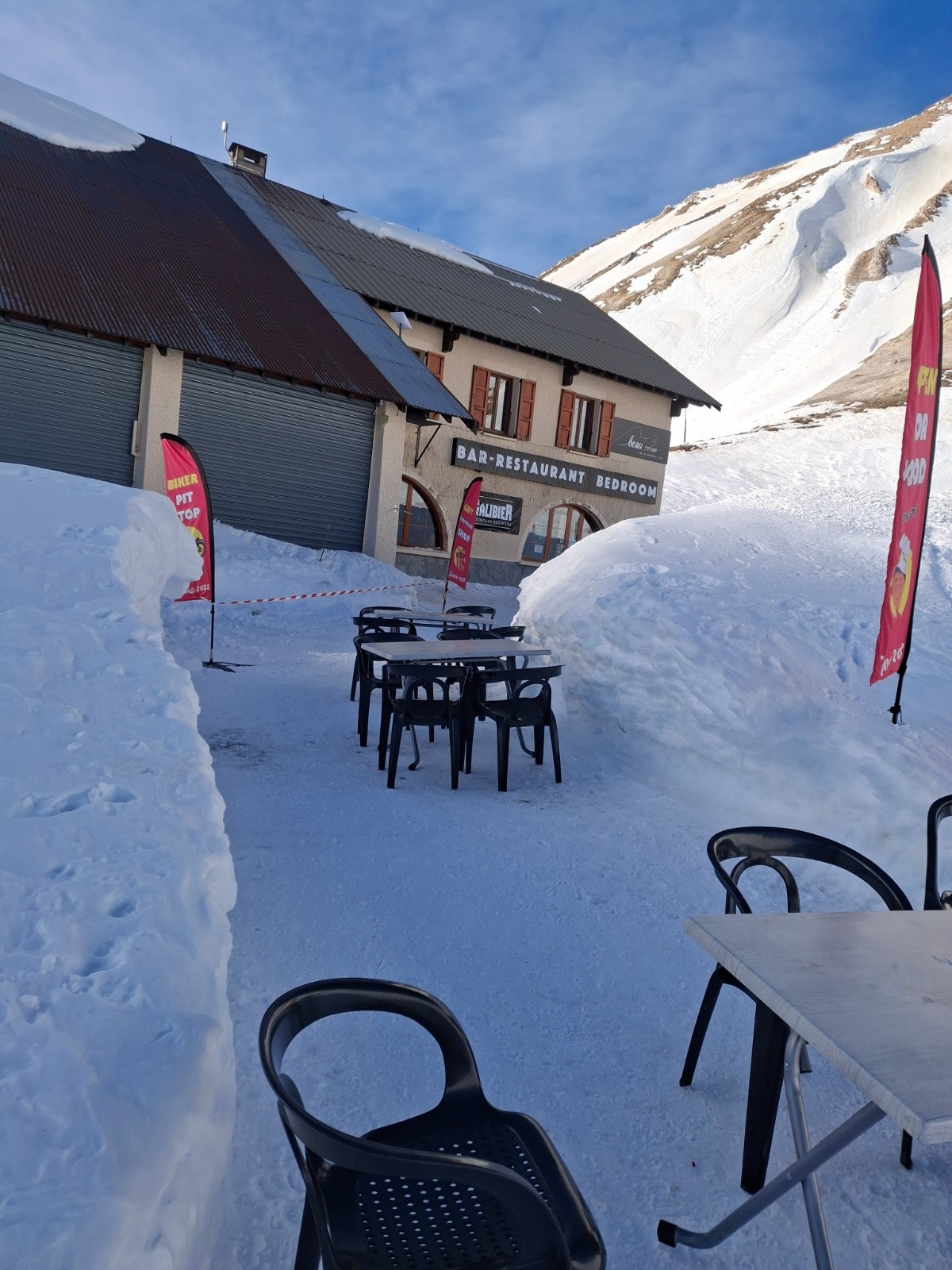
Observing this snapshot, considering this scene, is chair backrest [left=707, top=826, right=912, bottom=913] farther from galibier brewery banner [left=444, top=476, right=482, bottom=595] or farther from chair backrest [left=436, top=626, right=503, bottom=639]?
galibier brewery banner [left=444, top=476, right=482, bottom=595]

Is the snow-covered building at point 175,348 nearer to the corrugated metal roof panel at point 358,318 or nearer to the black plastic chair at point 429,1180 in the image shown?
the corrugated metal roof panel at point 358,318

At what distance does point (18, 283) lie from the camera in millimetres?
12727

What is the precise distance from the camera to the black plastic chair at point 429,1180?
136cm

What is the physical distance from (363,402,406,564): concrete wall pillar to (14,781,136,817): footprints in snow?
531 inches

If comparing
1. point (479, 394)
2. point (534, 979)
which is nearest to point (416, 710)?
point (534, 979)

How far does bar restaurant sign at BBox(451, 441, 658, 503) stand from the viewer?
19219 millimetres

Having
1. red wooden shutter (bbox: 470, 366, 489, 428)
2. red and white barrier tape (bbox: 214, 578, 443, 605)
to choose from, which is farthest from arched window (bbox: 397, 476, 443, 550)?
red and white barrier tape (bbox: 214, 578, 443, 605)

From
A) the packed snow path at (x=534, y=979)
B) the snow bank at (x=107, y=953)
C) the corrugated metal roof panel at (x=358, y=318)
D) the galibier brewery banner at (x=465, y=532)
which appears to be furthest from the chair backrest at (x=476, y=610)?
the snow bank at (x=107, y=953)

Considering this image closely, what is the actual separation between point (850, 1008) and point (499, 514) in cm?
1857

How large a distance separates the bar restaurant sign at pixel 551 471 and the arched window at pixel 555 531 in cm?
74

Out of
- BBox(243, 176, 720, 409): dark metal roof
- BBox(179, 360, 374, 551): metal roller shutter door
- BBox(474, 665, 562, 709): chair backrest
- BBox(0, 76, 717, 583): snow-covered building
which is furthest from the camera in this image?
BBox(243, 176, 720, 409): dark metal roof

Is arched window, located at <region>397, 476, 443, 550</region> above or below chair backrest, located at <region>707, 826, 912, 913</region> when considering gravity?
above

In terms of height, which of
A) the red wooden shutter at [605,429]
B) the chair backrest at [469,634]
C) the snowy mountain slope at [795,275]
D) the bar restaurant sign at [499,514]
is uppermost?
the snowy mountain slope at [795,275]

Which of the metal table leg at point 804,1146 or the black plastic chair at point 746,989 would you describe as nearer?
the metal table leg at point 804,1146
